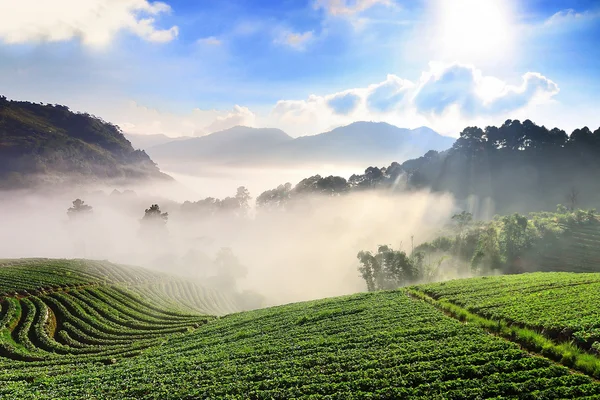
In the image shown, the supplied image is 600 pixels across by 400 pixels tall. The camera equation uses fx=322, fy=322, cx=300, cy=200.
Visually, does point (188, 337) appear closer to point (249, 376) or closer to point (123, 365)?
point (123, 365)

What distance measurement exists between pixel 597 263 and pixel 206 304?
119031 millimetres

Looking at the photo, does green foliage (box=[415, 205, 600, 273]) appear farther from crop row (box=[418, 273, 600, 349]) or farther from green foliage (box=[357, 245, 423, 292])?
crop row (box=[418, 273, 600, 349])

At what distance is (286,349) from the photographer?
117 ft

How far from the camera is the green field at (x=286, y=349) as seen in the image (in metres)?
25.4

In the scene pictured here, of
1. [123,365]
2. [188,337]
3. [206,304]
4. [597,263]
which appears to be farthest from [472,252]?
[123,365]

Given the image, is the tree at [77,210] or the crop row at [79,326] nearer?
the crop row at [79,326]

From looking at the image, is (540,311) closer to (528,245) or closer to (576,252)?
(528,245)

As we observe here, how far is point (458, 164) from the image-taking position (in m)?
193

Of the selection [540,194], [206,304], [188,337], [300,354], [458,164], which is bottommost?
[206,304]

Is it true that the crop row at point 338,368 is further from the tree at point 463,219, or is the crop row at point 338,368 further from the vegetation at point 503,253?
the tree at point 463,219

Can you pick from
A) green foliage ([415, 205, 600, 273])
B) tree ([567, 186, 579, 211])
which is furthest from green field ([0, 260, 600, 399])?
tree ([567, 186, 579, 211])

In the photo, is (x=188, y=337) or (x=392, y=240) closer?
(x=188, y=337)

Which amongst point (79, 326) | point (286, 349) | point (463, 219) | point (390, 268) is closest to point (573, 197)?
point (463, 219)

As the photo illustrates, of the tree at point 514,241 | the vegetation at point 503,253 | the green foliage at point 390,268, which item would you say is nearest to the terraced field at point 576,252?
the vegetation at point 503,253
